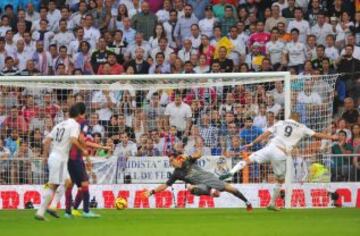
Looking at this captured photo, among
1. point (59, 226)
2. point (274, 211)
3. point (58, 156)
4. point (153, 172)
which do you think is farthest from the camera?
point (153, 172)

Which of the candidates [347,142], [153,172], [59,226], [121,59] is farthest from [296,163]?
[59,226]

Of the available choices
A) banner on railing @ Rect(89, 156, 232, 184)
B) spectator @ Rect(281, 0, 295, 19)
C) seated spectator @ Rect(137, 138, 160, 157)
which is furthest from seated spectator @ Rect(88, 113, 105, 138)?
spectator @ Rect(281, 0, 295, 19)

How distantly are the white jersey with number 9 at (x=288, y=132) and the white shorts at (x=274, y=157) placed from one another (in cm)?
16

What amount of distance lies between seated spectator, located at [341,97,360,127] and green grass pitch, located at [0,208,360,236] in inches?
135

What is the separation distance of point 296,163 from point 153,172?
330cm

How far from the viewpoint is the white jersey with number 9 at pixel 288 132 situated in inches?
942

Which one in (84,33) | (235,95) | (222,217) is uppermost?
(84,33)

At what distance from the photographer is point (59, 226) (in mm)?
19328

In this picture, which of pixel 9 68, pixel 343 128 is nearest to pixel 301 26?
pixel 343 128

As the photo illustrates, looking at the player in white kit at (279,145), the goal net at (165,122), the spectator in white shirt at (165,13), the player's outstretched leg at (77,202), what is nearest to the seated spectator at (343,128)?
the goal net at (165,122)

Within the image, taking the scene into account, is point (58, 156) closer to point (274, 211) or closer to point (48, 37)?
point (274, 211)

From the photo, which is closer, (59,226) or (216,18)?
(59,226)

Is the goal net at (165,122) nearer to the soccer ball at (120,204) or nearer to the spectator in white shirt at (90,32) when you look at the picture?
the soccer ball at (120,204)

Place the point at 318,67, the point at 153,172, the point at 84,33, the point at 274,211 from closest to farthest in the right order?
1. the point at 274,211
2. the point at 153,172
3. the point at 318,67
4. the point at 84,33
